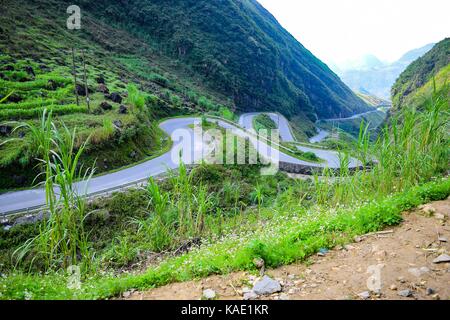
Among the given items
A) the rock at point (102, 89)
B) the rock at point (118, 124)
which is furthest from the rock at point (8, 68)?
the rock at point (118, 124)

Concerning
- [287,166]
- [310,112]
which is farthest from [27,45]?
[310,112]

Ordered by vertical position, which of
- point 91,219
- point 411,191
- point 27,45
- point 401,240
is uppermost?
point 27,45

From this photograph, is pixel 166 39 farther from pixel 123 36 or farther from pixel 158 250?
pixel 158 250

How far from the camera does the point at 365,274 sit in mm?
3826

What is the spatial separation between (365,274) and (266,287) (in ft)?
4.47

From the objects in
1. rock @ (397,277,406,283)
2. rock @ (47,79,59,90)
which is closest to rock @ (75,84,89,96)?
rock @ (47,79,59,90)

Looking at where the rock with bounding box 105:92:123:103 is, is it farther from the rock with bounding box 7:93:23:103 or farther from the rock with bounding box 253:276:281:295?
the rock with bounding box 253:276:281:295

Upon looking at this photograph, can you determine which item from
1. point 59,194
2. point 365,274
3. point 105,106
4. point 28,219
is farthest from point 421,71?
point 59,194

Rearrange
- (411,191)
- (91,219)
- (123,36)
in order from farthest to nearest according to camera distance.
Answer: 1. (123,36)
2. (91,219)
3. (411,191)

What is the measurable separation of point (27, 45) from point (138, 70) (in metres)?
25.9

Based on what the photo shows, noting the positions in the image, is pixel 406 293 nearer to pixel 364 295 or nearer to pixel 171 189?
pixel 364 295

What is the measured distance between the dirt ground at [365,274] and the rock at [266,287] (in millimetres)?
74

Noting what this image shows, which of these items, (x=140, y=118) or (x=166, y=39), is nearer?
(x=140, y=118)

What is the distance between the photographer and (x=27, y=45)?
4012cm
